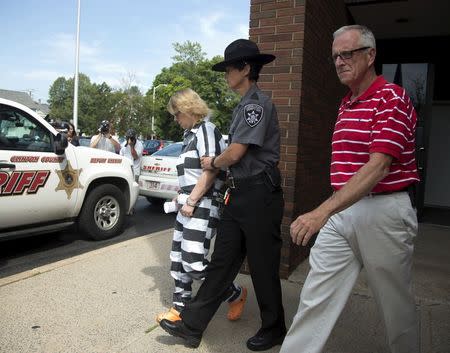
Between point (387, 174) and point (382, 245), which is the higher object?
point (387, 174)

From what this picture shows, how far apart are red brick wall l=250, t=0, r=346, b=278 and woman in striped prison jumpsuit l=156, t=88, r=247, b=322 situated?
3.62 feet

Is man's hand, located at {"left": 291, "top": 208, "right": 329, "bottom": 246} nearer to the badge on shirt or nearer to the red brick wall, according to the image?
the badge on shirt

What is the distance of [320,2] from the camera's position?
4547mm

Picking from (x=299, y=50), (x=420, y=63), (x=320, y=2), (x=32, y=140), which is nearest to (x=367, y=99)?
(x=299, y=50)

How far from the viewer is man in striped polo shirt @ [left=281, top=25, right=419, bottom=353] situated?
217cm

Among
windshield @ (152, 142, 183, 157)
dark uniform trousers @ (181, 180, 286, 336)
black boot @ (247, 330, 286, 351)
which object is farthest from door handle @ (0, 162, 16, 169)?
windshield @ (152, 142, 183, 157)

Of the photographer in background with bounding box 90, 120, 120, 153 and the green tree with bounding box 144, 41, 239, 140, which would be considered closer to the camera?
the photographer in background with bounding box 90, 120, 120, 153

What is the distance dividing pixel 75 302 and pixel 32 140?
2.55 meters

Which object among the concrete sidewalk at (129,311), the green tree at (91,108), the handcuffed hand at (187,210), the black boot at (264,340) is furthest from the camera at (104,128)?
the green tree at (91,108)

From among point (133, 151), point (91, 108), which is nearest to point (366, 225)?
point (133, 151)

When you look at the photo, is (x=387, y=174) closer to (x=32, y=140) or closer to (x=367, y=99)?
(x=367, y=99)

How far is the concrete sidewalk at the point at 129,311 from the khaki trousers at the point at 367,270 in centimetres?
19

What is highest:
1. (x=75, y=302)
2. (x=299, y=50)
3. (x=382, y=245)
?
(x=299, y=50)

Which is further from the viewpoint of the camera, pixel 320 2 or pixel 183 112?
pixel 320 2
